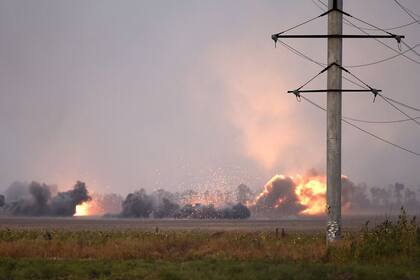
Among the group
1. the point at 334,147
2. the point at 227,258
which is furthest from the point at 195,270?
the point at 334,147

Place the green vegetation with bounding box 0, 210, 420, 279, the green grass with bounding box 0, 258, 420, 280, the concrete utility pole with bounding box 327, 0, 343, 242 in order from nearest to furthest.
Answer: the green grass with bounding box 0, 258, 420, 280 → the green vegetation with bounding box 0, 210, 420, 279 → the concrete utility pole with bounding box 327, 0, 343, 242

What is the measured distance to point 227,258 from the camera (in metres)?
31.8

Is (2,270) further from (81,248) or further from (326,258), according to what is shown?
(326,258)

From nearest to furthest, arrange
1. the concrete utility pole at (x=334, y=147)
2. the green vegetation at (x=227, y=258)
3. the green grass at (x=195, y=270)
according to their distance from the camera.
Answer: the green grass at (x=195, y=270) → the green vegetation at (x=227, y=258) → the concrete utility pole at (x=334, y=147)

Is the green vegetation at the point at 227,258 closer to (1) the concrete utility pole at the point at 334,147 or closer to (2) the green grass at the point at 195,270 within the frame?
(2) the green grass at the point at 195,270

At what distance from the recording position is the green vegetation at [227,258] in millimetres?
25219

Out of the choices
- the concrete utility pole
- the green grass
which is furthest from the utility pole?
the green grass

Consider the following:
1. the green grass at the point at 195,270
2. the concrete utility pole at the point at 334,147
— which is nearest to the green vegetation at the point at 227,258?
the green grass at the point at 195,270

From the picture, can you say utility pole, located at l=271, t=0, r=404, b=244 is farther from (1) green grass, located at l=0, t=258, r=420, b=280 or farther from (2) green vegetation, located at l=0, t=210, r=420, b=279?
(1) green grass, located at l=0, t=258, r=420, b=280

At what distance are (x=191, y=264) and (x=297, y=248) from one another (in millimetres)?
7897

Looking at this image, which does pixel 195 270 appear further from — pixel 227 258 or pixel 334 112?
pixel 334 112

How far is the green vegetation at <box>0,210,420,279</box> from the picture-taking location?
82.7ft

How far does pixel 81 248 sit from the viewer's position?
36.7 metres

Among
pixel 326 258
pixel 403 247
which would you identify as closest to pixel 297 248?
pixel 326 258
